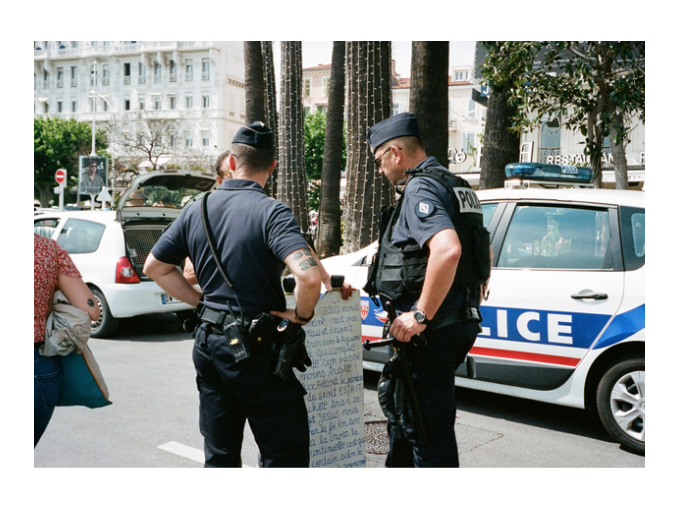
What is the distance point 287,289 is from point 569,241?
7.34ft

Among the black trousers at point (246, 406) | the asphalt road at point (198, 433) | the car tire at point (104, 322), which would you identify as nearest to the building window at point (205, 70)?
the car tire at point (104, 322)

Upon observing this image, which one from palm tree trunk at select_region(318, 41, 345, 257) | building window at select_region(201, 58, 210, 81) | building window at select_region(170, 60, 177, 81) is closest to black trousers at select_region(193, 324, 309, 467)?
palm tree trunk at select_region(318, 41, 345, 257)

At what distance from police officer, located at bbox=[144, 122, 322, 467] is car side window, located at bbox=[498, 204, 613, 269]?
2.21 m

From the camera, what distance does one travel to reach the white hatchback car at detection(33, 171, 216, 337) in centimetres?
758

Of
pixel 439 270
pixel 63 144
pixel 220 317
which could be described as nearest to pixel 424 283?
pixel 439 270

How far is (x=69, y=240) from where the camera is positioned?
805cm

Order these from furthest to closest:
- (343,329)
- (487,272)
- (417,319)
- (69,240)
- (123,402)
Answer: (69,240)
(123,402)
(343,329)
(487,272)
(417,319)

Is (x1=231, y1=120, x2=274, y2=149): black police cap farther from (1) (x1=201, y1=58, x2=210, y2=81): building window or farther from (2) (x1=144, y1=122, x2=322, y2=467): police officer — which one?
(1) (x1=201, y1=58, x2=210, y2=81): building window

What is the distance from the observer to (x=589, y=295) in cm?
405

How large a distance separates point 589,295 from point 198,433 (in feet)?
8.99

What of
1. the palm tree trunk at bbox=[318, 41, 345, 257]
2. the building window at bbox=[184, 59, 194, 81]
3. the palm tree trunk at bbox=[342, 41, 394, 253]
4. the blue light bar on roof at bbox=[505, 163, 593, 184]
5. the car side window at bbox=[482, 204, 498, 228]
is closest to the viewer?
the car side window at bbox=[482, 204, 498, 228]
